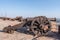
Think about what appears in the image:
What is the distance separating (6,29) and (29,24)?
6.65ft

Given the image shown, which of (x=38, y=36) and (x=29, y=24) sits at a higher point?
(x=29, y=24)

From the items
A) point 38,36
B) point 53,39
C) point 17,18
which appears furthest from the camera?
point 17,18

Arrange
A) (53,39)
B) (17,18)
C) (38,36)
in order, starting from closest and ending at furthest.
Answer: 1. (53,39)
2. (38,36)
3. (17,18)

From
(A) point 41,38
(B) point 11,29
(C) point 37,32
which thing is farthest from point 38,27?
(B) point 11,29

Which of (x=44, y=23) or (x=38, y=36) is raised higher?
(x=44, y=23)

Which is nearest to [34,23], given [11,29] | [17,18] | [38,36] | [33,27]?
[33,27]

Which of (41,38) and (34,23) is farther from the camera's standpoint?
(34,23)

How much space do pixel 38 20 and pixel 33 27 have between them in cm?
74

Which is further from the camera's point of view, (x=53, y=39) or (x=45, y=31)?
(x=45, y=31)

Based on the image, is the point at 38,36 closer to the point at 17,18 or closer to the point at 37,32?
the point at 37,32

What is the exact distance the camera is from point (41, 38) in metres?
11.9

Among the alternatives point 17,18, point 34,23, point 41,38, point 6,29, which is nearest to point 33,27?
point 34,23

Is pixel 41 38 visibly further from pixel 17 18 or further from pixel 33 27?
pixel 17 18

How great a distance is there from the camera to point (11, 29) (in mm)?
13242
